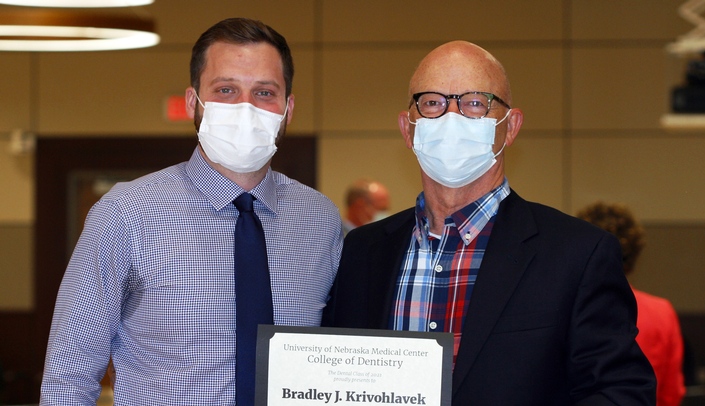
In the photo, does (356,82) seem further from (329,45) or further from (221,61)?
(221,61)

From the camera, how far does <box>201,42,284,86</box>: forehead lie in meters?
2.06

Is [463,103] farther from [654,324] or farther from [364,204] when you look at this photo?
[364,204]

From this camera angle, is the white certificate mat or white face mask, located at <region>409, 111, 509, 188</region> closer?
the white certificate mat

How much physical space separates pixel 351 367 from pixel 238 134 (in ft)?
2.02

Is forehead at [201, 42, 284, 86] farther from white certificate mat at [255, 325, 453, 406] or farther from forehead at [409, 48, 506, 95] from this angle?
white certificate mat at [255, 325, 453, 406]

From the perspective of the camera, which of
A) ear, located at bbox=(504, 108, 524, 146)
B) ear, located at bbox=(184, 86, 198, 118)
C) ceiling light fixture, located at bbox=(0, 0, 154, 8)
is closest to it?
ear, located at bbox=(504, 108, 524, 146)

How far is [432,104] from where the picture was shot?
2029mm

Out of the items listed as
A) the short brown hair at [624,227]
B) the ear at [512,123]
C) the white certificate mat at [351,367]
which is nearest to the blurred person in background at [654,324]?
the short brown hair at [624,227]

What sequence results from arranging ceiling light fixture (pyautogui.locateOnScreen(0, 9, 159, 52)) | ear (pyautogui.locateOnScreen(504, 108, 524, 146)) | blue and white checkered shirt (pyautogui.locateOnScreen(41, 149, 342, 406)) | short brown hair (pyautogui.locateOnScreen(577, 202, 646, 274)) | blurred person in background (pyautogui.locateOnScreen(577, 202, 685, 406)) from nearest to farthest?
1. blue and white checkered shirt (pyautogui.locateOnScreen(41, 149, 342, 406))
2. ear (pyautogui.locateOnScreen(504, 108, 524, 146))
3. blurred person in background (pyautogui.locateOnScreen(577, 202, 685, 406))
4. short brown hair (pyautogui.locateOnScreen(577, 202, 646, 274))
5. ceiling light fixture (pyautogui.locateOnScreen(0, 9, 159, 52))

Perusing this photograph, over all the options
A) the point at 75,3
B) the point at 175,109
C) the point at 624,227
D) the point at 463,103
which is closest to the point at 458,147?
the point at 463,103

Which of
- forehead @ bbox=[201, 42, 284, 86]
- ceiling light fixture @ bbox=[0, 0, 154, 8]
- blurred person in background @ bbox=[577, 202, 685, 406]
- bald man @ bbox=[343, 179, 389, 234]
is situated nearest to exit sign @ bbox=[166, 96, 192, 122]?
bald man @ bbox=[343, 179, 389, 234]

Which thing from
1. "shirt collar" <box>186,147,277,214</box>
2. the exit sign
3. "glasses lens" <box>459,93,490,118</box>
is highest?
the exit sign

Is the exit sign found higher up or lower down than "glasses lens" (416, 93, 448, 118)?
higher up

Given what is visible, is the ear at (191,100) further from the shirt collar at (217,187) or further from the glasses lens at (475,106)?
the glasses lens at (475,106)
